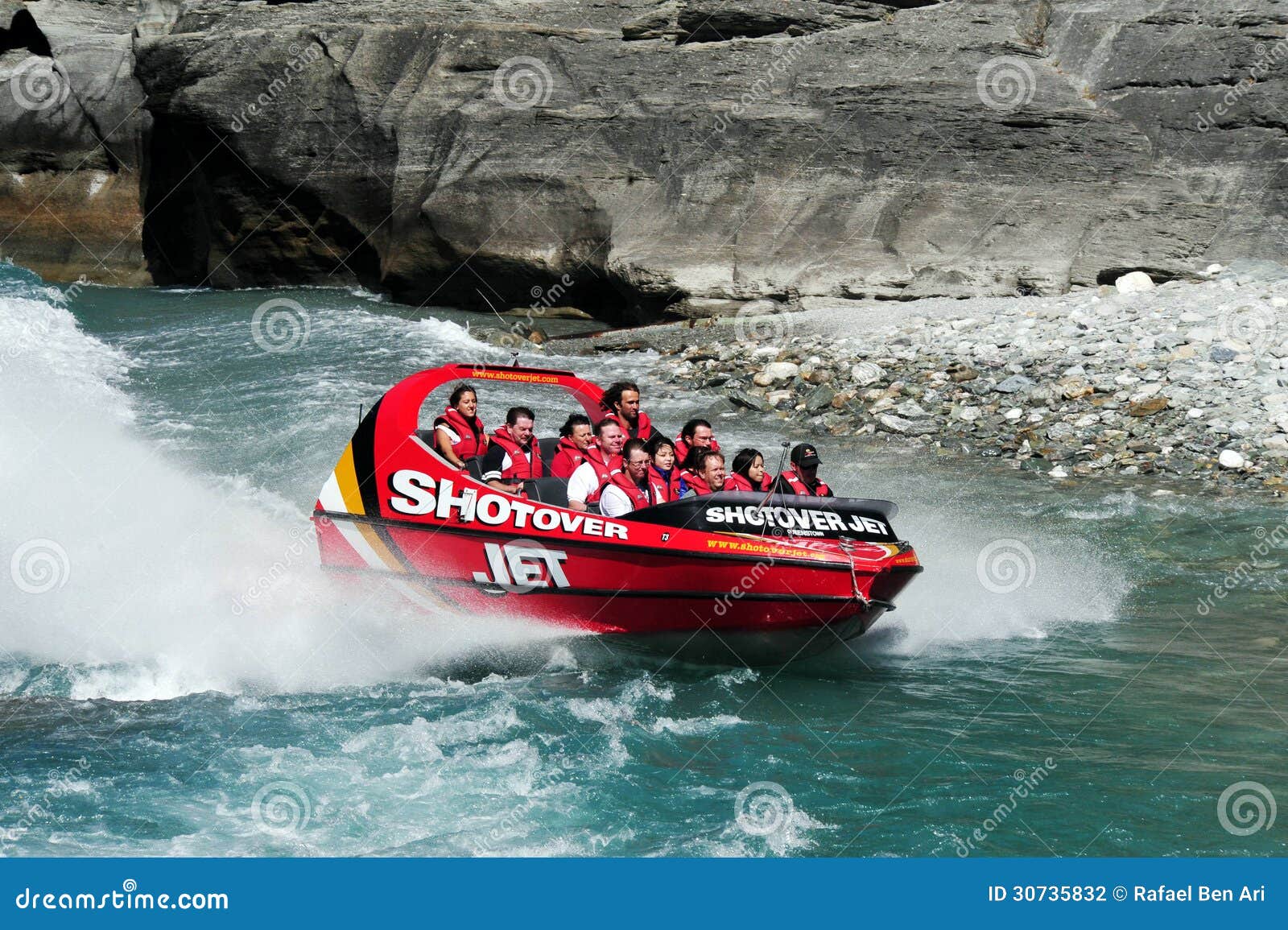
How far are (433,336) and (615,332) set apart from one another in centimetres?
293

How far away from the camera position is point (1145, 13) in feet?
71.7

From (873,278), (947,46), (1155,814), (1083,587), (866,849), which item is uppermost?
(947,46)

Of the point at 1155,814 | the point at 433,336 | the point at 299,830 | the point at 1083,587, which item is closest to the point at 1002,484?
the point at 1083,587

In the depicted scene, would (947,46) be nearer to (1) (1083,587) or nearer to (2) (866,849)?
(1) (1083,587)

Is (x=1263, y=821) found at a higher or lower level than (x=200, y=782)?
higher
